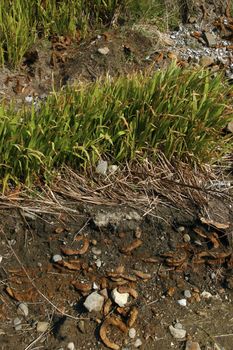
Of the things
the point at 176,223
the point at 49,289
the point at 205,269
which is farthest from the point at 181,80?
the point at 49,289

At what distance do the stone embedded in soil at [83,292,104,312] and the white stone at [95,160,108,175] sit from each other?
0.73 metres

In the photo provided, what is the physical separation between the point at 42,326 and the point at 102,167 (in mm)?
969

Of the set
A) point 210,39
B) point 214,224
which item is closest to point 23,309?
point 214,224

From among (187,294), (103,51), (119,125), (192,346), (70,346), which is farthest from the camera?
(103,51)

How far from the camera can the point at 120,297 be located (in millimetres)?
3021

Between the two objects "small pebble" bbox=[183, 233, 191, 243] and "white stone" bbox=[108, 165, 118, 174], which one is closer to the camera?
"small pebble" bbox=[183, 233, 191, 243]

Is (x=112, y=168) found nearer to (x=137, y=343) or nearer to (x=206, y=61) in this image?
(x=137, y=343)

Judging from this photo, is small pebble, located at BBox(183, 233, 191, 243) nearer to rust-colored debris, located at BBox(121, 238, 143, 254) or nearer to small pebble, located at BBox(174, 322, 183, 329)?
rust-colored debris, located at BBox(121, 238, 143, 254)

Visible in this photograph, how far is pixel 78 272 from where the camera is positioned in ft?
10.2

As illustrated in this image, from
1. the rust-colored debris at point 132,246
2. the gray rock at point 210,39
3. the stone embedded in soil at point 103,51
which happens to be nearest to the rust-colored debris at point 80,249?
the rust-colored debris at point 132,246

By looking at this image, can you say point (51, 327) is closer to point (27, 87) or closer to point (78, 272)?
point (78, 272)

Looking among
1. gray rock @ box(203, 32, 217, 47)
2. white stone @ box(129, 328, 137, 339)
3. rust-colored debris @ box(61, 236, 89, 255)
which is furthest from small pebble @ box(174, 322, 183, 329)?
gray rock @ box(203, 32, 217, 47)

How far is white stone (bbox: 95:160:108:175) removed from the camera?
3363mm

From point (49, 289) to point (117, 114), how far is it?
1.05 meters
